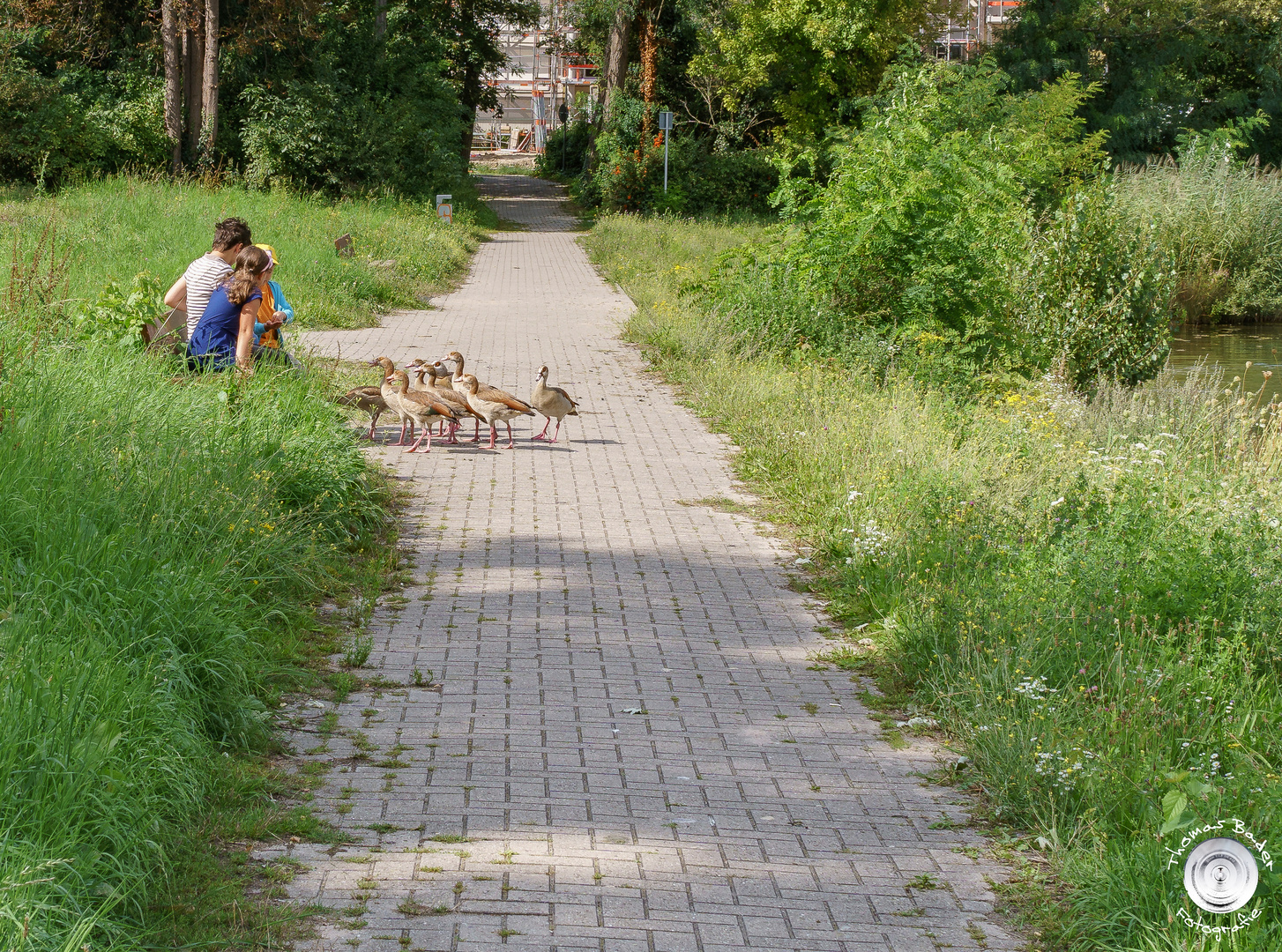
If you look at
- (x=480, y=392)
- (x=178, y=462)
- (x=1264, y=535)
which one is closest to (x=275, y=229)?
(x=480, y=392)

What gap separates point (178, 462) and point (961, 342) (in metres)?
9.69

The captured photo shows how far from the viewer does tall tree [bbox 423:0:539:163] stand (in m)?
49.5

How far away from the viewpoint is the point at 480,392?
36.2ft

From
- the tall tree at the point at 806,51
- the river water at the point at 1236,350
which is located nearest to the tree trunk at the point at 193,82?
the tall tree at the point at 806,51

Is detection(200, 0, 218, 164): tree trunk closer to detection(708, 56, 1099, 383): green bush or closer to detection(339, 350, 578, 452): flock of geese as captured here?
detection(708, 56, 1099, 383): green bush

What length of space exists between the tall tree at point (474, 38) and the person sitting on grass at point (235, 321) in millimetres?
39186

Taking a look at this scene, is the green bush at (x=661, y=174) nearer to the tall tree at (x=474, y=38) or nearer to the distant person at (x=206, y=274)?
the tall tree at (x=474, y=38)

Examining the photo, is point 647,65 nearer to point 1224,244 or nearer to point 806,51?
point 806,51

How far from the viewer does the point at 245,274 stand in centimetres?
957

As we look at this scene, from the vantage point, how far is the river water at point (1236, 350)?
67.7 feet

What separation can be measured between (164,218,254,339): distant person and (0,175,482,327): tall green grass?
2.68 feet

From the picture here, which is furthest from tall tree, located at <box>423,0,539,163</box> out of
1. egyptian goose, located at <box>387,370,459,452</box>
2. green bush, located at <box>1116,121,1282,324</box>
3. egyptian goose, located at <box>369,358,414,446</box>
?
egyptian goose, located at <box>387,370,459,452</box>

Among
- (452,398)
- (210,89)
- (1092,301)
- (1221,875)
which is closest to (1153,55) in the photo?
(210,89)

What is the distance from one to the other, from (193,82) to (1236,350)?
2900 cm
